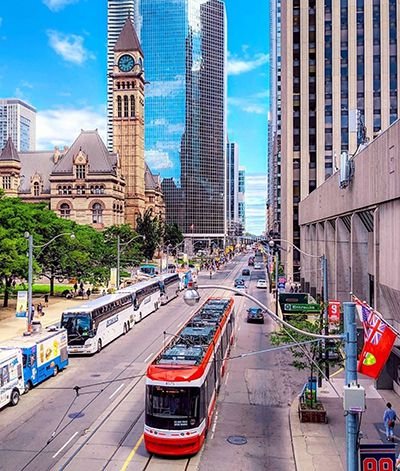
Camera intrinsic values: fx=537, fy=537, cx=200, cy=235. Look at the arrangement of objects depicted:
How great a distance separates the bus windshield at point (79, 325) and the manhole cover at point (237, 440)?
15.5 metres

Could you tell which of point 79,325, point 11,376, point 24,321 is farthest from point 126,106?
point 11,376

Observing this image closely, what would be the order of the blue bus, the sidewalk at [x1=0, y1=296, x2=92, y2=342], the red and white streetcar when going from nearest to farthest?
the red and white streetcar, the blue bus, the sidewalk at [x1=0, y1=296, x2=92, y2=342]

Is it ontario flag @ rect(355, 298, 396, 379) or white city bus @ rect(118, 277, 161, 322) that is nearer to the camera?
ontario flag @ rect(355, 298, 396, 379)

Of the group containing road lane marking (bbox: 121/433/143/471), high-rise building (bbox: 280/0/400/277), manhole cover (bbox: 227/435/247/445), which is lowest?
manhole cover (bbox: 227/435/247/445)

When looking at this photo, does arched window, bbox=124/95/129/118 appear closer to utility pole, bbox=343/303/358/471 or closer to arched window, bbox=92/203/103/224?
arched window, bbox=92/203/103/224

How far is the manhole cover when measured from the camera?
59.7 feet

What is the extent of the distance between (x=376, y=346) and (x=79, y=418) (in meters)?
12.4

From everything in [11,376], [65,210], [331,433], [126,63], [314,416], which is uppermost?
[126,63]

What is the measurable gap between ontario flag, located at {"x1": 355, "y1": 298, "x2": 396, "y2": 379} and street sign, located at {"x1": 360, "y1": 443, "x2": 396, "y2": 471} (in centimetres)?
167

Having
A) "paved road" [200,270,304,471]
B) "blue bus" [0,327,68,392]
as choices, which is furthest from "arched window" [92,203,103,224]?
"blue bus" [0,327,68,392]

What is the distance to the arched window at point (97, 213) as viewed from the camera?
116 meters

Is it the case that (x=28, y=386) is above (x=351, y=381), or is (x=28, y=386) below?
below

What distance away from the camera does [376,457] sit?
12695 mm

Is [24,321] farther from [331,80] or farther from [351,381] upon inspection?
[331,80]
